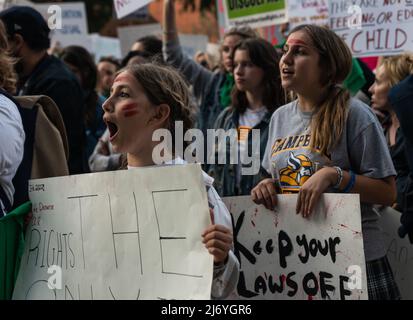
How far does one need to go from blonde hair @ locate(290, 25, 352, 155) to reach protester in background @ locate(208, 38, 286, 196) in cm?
128

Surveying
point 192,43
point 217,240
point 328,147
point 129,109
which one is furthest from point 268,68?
point 192,43

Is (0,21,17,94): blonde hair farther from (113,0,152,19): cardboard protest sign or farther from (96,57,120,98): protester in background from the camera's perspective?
(96,57,120,98): protester in background

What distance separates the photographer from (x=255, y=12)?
6660 mm

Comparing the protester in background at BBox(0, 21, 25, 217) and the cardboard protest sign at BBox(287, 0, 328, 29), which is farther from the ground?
the cardboard protest sign at BBox(287, 0, 328, 29)

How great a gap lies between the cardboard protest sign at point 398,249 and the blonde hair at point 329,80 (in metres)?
0.87

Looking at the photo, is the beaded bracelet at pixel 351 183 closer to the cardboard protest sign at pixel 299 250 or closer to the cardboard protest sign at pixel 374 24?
the cardboard protest sign at pixel 299 250

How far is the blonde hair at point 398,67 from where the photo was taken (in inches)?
194

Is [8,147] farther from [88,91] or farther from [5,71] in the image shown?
[88,91]

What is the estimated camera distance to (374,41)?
5.32m

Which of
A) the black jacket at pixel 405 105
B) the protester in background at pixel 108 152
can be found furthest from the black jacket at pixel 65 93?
the black jacket at pixel 405 105

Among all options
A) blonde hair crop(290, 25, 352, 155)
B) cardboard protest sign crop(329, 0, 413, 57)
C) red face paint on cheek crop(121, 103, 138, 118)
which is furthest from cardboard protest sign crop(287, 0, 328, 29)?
red face paint on cheek crop(121, 103, 138, 118)

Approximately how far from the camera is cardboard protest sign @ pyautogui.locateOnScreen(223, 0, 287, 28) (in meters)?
6.41

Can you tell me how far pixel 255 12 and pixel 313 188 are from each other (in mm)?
3820
